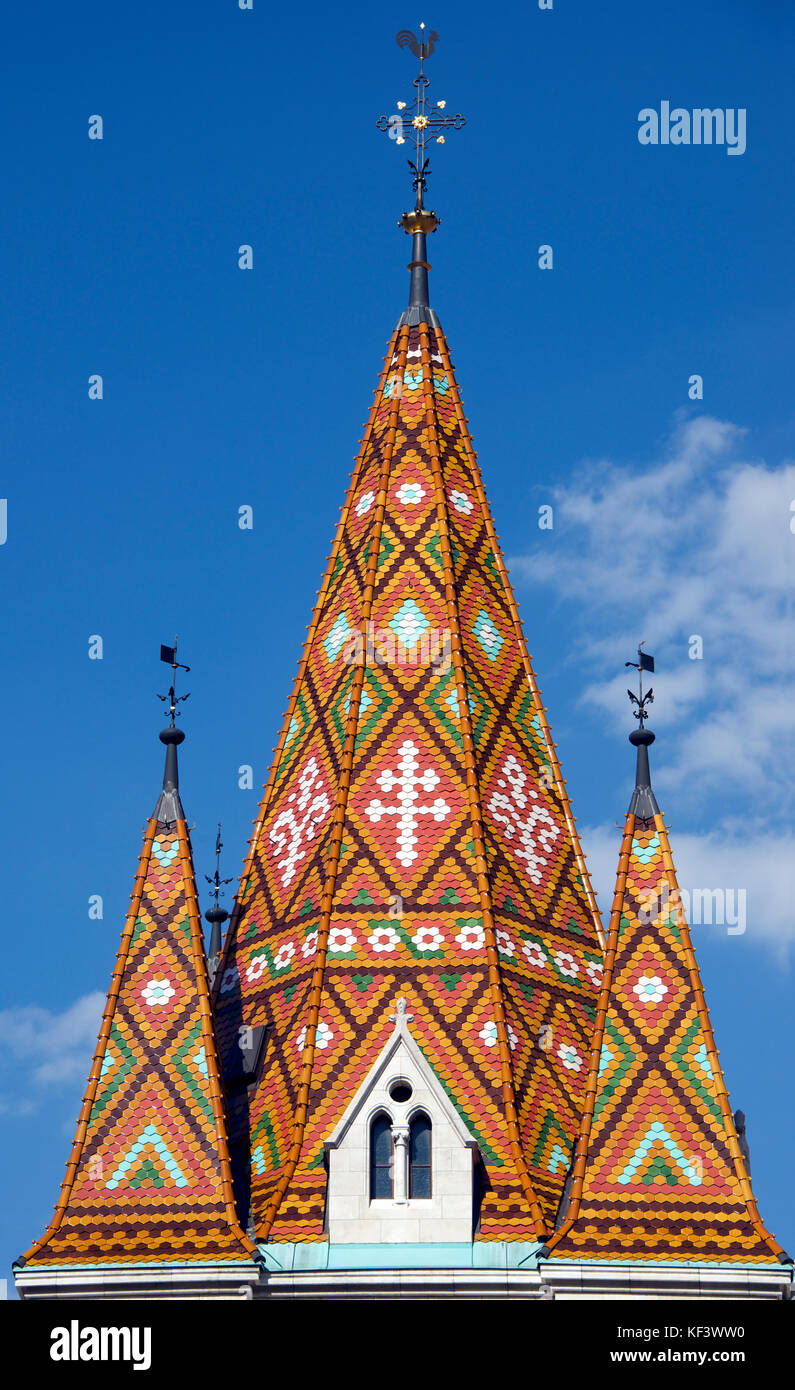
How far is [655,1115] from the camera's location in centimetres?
3064

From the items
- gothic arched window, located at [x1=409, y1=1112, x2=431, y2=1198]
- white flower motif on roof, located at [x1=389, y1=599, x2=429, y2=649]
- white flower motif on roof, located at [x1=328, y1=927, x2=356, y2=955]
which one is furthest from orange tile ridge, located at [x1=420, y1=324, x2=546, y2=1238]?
white flower motif on roof, located at [x1=328, y1=927, x2=356, y2=955]

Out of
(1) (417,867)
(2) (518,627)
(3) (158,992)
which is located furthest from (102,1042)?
(2) (518,627)

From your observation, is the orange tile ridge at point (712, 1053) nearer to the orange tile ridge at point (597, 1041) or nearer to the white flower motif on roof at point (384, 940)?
the orange tile ridge at point (597, 1041)

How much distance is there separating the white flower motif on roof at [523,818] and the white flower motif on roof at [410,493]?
345cm

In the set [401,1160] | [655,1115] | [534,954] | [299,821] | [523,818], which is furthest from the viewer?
[299,821]

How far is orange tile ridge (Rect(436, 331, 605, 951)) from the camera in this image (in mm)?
34062

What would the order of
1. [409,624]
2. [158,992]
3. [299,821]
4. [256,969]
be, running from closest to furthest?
1. [158,992]
2. [256,969]
3. [299,821]
4. [409,624]

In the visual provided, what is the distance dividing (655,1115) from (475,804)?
4127 mm

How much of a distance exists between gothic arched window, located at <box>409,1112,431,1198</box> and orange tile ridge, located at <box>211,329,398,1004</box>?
148 inches

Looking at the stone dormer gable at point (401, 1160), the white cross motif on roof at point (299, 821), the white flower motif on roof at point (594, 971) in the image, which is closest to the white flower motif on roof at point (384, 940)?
the stone dormer gable at point (401, 1160)

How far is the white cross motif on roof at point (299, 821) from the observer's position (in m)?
33.7

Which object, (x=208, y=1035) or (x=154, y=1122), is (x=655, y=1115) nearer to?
(x=208, y=1035)

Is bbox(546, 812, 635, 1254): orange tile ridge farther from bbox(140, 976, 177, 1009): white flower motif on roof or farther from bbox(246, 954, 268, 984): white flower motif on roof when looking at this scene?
bbox(140, 976, 177, 1009): white flower motif on roof
